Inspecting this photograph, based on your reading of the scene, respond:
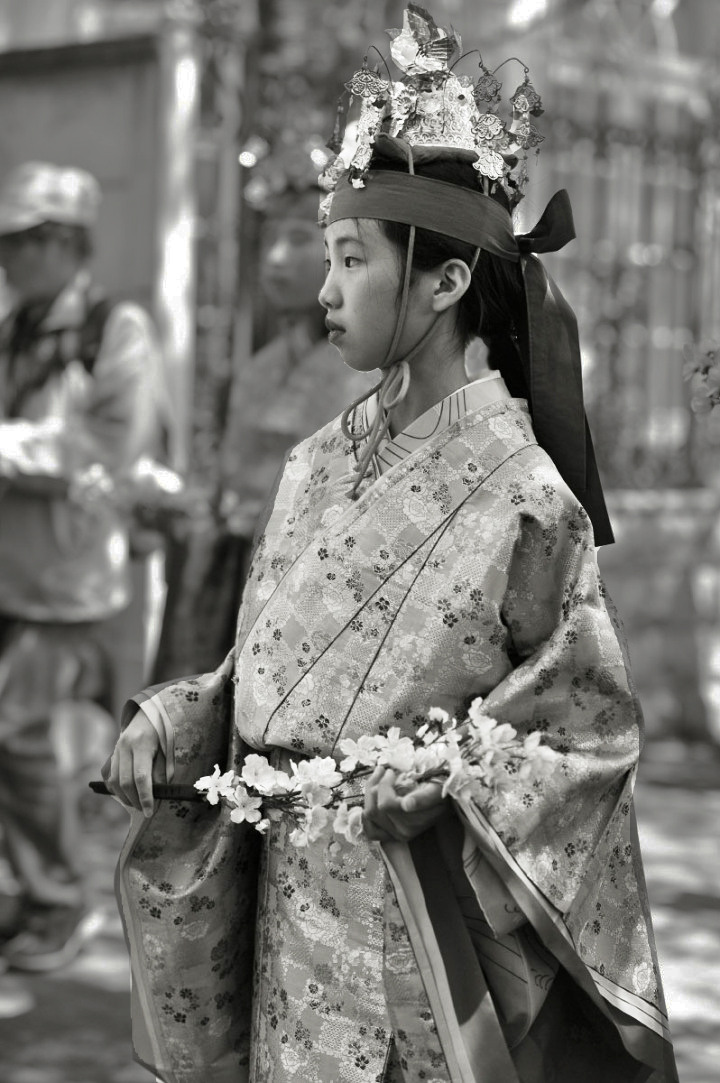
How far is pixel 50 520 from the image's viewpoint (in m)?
4.67

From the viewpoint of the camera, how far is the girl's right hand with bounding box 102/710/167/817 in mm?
2041

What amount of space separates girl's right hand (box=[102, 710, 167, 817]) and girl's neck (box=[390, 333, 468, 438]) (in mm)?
531

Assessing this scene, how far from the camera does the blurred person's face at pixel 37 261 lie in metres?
4.67

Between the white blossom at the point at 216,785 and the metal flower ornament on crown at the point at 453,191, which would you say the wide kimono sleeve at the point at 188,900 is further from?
the metal flower ornament on crown at the point at 453,191

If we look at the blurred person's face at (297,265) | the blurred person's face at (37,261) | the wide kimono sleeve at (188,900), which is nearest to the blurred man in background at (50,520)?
the blurred person's face at (37,261)

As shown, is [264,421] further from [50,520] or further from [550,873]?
[550,873]

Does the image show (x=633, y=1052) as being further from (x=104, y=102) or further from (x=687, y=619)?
(x=687, y=619)

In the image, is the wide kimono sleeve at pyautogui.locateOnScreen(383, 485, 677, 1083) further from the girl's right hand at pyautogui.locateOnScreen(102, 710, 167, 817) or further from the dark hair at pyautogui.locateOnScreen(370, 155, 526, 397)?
the girl's right hand at pyautogui.locateOnScreen(102, 710, 167, 817)

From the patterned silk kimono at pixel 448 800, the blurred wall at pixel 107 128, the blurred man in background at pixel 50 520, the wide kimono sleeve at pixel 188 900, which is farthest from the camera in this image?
the blurred wall at pixel 107 128

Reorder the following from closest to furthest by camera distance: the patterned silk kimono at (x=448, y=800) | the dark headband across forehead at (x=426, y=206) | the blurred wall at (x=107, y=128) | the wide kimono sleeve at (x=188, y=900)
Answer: the patterned silk kimono at (x=448, y=800), the dark headband across forehead at (x=426, y=206), the wide kimono sleeve at (x=188, y=900), the blurred wall at (x=107, y=128)

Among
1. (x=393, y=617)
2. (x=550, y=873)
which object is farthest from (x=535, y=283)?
(x=550, y=873)

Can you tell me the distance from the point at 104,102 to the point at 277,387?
215 cm

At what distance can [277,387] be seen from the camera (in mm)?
4719

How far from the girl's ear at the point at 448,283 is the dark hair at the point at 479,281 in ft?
0.03
